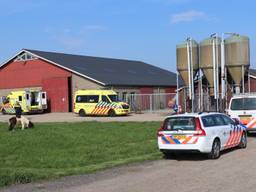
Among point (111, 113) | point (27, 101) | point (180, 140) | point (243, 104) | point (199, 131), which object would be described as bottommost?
point (180, 140)

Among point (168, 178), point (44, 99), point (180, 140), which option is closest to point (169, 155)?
point (180, 140)

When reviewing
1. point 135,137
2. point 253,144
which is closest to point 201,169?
point 253,144

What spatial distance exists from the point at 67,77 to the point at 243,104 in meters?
31.9

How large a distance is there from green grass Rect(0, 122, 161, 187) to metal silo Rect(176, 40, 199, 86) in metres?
12.9

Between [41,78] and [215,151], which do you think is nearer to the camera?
[215,151]

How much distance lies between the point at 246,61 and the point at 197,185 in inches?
A: 1017

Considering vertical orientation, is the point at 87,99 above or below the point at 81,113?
above

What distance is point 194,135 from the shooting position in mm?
14828

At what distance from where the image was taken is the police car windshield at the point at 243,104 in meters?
21.7

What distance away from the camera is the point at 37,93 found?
1987 inches

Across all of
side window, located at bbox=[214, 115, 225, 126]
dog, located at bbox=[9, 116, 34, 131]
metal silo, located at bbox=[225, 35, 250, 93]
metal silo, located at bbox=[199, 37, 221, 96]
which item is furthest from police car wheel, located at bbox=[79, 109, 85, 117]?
side window, located at bbox=[214, 115, 225, 126]

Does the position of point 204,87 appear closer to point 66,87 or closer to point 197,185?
point 66,87

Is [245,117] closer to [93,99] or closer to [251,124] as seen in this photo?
[251,124]

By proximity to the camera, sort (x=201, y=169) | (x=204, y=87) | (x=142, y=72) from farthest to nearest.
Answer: (x=142, y=72) → (x=204, y=87) → (x=201, y=169)
